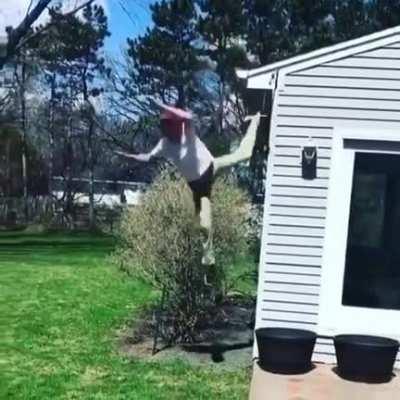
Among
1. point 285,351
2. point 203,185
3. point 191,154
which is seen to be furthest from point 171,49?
point 285,351

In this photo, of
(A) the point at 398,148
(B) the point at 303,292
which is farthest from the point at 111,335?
(A) the point at 398,148

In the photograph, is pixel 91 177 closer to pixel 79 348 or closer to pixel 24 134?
pixel 24 134

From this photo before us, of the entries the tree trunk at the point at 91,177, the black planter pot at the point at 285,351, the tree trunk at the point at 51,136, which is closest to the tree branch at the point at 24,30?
the tree trunk at the point at 91,177

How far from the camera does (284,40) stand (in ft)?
70.9

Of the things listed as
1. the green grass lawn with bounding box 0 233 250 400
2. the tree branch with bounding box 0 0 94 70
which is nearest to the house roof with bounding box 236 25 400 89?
the green grass lawn with bounding box 0 233 250 400

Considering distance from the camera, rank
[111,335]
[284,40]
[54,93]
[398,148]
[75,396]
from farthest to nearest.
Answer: [54,93], [284,40], [111,335], [398,148], [75,396]

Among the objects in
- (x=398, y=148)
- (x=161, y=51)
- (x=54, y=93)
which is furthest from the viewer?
(x=54, y=93)

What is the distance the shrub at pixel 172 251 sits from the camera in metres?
6.70

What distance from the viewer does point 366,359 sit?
17.9 feet

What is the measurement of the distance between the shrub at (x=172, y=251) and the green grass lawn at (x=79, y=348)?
62 centimetres

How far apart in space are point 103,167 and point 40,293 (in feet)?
72.1

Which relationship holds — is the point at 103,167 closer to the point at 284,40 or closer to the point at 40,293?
the point at 284,40

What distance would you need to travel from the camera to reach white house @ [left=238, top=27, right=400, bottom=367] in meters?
5.97

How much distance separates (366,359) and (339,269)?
81 cm
